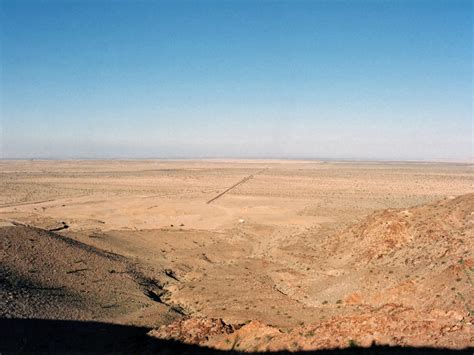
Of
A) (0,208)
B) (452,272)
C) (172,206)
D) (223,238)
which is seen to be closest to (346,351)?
(452,272)

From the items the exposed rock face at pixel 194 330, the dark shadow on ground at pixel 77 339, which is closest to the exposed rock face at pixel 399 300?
the exposed rock face at pixel 194 330

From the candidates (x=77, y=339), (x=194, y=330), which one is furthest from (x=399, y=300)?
(x=77, y=339)

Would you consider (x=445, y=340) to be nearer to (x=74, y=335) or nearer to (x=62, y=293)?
(x=74, y=335)

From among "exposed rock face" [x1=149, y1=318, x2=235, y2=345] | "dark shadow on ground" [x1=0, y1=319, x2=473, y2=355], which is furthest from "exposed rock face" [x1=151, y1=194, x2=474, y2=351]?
"dark shadow on ground" [x1=0, y1=319, x2=473, y2=355]

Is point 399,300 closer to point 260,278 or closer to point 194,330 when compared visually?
point 194,330

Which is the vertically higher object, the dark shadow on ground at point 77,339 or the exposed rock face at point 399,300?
the exposed rock face at point 399,300

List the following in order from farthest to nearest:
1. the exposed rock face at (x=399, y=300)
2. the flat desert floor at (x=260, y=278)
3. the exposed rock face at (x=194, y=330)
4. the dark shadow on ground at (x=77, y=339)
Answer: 1. the exposed rock face at (x=194, y=330)
2. the dark shadow on ground at (x=77, y=339)
3. the flat desert floor at (x=260, y=278)
4. the exposed rock face at (x=399, y=300)

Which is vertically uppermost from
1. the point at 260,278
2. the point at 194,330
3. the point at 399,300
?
the point at 399,300

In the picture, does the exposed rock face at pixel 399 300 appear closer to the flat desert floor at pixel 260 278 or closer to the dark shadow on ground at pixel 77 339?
the flat desert floor at pixel 260 278

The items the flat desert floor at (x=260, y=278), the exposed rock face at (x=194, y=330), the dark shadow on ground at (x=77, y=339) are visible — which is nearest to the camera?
the flat desert floor at (x=260, y=278)
